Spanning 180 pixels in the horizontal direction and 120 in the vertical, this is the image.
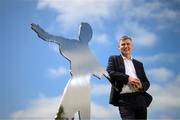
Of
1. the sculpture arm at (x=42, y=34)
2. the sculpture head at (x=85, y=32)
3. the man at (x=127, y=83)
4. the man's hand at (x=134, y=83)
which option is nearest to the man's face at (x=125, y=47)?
the man at (x=127, y=83)

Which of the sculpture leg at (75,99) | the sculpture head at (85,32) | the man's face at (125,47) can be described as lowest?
the sculpture leg at (75,99)

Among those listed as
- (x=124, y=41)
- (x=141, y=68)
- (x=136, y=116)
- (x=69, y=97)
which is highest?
(x=124, y=41)

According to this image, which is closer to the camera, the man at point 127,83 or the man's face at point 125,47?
the man at point 127,83

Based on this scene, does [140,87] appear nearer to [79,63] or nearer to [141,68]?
[141,68]

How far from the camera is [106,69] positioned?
403 cm

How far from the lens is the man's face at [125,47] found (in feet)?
12.8

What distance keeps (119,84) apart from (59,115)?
2.56ft

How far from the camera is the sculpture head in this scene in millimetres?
4121

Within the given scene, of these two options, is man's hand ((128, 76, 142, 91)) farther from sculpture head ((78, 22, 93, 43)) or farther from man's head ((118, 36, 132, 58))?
sculpture head ((78, 22, 93, 43))

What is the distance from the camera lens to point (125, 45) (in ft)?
12.8

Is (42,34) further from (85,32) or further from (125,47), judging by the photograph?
(125,47)

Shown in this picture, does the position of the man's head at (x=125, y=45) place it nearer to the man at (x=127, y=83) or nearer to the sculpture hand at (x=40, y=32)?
the man at (x=127, y=83)

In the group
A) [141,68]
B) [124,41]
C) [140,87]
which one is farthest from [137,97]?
[124,41]

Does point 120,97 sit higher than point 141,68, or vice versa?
point 141,68
